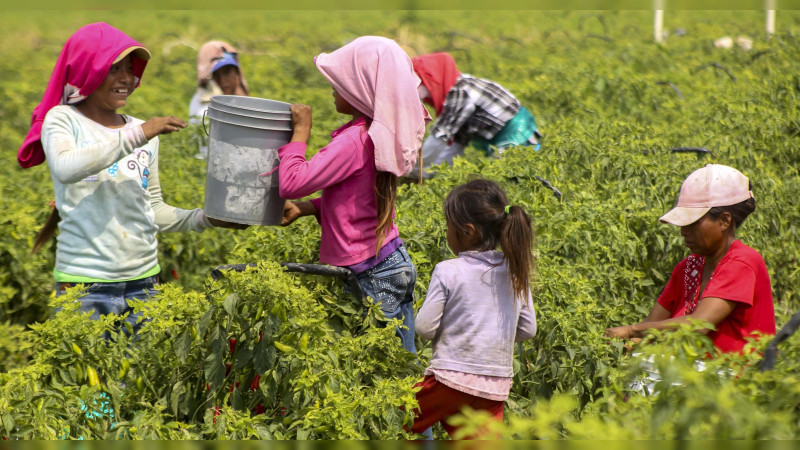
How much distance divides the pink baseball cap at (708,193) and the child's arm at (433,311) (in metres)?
1.04

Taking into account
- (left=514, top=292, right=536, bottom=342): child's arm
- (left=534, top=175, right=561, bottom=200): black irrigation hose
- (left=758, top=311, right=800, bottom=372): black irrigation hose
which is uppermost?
(left=758, top=311, right=800, bottom=372): black irrigation hose

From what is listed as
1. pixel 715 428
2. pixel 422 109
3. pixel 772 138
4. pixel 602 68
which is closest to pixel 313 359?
pixel 422 109

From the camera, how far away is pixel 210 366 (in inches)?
106

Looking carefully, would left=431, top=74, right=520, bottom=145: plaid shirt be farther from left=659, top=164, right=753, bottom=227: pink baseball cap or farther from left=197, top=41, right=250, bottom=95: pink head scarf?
left=659, top=164, right=753, bottom=227: pink baseball cap

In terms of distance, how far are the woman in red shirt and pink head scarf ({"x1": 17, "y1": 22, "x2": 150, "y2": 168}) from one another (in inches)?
84.6

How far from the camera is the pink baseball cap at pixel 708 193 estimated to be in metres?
3.40

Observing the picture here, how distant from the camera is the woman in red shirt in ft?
10.7

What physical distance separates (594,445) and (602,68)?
7839mm

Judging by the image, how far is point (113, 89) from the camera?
11.3ft

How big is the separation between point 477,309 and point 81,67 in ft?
5.81

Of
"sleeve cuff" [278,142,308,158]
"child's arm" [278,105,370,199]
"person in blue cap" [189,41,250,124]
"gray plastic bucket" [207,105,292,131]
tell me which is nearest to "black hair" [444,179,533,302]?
"child's arm" [278,105,370,199]

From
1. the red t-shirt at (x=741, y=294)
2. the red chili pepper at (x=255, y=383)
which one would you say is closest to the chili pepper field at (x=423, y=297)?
the red chili pepper at (x=255, y=383)

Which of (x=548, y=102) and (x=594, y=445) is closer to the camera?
(x=594, y=445)

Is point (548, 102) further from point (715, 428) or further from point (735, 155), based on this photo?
point (715, 428)
